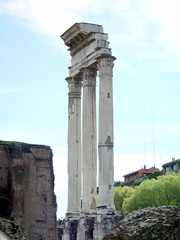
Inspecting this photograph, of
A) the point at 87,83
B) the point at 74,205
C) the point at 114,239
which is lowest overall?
the point at 114,239

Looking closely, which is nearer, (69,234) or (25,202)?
(69,234)

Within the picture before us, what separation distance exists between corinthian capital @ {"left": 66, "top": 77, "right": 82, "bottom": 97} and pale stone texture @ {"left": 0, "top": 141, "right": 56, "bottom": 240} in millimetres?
10032

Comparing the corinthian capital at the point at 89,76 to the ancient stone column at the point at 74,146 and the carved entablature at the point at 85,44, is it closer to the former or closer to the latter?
the carved entablature at the point at 85,44

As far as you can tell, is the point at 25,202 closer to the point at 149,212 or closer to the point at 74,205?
the point at 74,205

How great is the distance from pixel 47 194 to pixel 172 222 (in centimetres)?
3016

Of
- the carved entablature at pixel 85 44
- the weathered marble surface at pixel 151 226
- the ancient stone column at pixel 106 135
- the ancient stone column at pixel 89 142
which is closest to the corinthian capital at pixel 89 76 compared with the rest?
Result: the ancient stone column at pixel 89 142

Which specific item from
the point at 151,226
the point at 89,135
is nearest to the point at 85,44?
the point at 89,135

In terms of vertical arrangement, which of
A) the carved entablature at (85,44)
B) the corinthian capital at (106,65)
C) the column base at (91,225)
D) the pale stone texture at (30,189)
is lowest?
the column base at (91,225)

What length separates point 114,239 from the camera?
559 cm

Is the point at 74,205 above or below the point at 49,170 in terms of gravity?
below

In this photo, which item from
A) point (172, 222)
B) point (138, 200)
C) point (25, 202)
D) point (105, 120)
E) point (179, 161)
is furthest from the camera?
point (179, 161)

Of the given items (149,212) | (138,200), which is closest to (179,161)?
(138,200)

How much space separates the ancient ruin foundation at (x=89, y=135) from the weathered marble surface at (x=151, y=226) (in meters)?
15.1

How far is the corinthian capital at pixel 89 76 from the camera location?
24.0 meters
